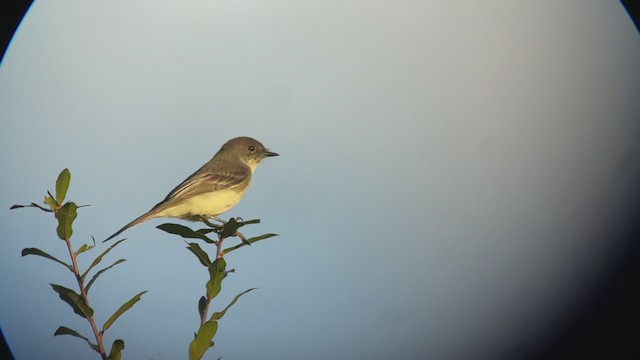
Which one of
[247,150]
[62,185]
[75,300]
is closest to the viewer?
[75,300]

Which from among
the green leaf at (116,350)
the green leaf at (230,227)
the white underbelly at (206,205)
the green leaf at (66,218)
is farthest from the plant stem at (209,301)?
the white underbelly at (206,205)

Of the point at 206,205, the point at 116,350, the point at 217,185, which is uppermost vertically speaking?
the point at 217,185

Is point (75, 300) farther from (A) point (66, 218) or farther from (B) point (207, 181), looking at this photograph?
(B) point (207, 181)

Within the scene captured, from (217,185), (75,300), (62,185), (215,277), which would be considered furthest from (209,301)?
(217,185)

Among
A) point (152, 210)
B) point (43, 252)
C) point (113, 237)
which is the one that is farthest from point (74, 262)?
point (152, 210)

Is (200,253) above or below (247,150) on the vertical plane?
below

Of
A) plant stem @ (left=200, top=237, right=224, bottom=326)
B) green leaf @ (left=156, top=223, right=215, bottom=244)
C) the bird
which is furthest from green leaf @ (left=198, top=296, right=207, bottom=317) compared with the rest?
the bird

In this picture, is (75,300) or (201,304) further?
(201,304)

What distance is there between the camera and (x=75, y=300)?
135cm

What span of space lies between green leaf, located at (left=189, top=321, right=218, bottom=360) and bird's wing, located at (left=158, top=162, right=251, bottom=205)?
4.20 feet

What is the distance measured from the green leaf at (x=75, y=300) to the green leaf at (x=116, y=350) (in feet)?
0.33

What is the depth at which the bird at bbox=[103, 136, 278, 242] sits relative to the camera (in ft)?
8.45

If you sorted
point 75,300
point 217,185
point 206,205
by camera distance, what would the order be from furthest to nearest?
point 217,185
point 206,205
point 75,300

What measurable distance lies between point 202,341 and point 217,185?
146cm
